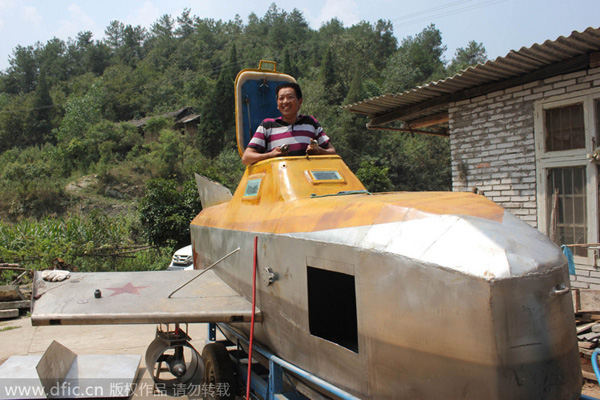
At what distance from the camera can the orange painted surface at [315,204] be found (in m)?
2.66

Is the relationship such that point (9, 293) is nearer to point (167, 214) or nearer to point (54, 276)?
point (167, 214)

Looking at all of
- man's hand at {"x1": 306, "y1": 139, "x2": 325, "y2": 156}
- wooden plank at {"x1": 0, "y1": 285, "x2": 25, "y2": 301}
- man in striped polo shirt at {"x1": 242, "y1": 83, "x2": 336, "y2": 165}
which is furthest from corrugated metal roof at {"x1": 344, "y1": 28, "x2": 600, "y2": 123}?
wooden plank at {"x1": 0, "y1": 285, "x2": 25, "y2": 301}

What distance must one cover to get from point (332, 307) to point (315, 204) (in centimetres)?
83

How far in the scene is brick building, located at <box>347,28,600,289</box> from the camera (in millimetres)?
5977

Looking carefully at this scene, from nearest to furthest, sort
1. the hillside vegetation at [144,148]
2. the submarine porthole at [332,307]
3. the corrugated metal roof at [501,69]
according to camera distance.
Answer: the submarine porthole at [332,307] → the corrugated metal roof at [501,69] → the hillside vegetation at [144,148]

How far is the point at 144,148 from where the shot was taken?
36062mm

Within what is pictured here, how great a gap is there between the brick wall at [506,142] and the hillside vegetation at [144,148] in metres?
10.2

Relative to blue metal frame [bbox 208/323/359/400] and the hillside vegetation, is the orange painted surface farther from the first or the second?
the hillside vegetation

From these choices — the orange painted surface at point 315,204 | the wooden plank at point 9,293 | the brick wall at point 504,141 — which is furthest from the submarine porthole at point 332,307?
the wooden plank at point 9,293

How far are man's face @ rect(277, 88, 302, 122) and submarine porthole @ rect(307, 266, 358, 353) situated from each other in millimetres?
2016

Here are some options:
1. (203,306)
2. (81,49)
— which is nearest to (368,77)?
(203,306)

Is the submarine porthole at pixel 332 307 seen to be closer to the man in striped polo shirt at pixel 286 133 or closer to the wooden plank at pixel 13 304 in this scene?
the man in striped polo shirt at pixel 286 133

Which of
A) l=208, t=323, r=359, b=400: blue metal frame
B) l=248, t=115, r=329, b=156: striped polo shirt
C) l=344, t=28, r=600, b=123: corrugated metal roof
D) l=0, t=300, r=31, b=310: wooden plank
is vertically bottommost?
l=0, t=300, r=31, b=310: wooden plank

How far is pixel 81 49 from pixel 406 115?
93.7 meters
